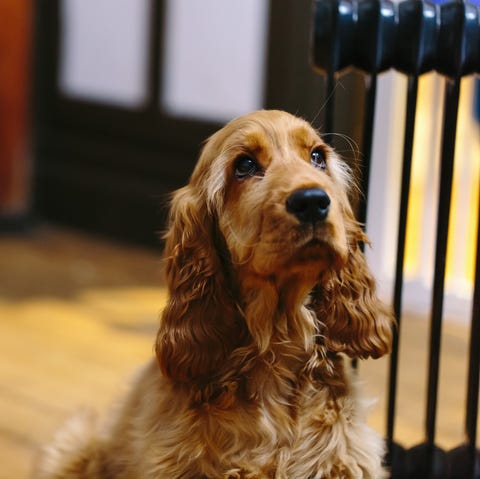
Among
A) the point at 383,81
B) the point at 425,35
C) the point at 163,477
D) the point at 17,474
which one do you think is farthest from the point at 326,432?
the point at 383,81

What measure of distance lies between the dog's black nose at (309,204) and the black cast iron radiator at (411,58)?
1.15 feet

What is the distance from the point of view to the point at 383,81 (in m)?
3.12

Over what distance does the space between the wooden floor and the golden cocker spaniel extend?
70cm

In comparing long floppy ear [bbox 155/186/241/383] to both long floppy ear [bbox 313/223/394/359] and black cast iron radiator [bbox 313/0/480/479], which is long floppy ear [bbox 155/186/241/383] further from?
black cast iron radiator [bbox 313/0/480/479]

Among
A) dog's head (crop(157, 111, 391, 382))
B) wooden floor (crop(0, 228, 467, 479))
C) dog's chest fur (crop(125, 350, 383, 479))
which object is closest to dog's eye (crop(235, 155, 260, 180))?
dog's head (crop(157, 111, 391, 382))

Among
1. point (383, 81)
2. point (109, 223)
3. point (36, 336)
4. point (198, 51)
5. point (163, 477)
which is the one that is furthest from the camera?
point (109, 223)

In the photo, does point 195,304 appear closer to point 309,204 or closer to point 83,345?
point 309,204

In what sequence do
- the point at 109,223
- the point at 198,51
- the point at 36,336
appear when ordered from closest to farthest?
the point at 36,336, the point at 198,51, the point at 109,223

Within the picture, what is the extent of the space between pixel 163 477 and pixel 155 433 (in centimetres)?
6

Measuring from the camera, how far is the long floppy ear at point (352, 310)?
146 centimetres

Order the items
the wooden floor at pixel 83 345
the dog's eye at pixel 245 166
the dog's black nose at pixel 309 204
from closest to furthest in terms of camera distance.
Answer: the dog's black nose at pixel 309 204, the dog's eye at pixel 245 166, the wooden floor at pixel 83 345

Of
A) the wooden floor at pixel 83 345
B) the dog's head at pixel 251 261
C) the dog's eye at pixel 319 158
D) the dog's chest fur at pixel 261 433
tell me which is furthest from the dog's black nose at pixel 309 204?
the wooden floor at pixel 83 345

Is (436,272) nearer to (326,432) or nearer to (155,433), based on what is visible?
(326,432)

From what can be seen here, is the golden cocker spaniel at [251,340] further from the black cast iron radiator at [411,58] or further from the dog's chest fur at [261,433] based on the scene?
the black cast iron radiator at [411,58]
